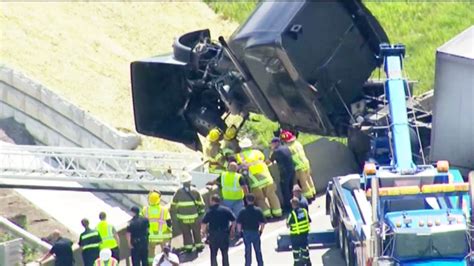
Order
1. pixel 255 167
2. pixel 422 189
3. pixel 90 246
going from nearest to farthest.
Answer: pixel 422 189 → pixel 90 246 → pixel 255 167

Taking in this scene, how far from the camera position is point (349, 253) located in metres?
29.1

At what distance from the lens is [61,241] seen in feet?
94.4

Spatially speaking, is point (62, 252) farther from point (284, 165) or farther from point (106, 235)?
point (284, 165)

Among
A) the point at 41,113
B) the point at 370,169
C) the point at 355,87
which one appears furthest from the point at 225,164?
the point at 41,113

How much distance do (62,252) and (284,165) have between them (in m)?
5.17

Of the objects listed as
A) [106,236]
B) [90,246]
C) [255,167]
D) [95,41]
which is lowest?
[90,246]

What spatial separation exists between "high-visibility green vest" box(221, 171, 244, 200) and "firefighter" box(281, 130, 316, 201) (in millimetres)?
1860

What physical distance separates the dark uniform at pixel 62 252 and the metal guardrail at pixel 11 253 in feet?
4.70

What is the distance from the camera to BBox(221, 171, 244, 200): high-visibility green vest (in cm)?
3080

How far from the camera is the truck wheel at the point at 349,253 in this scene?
2881cm

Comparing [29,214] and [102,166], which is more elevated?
[102,166]

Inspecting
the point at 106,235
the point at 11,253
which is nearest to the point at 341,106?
the point at 106,235

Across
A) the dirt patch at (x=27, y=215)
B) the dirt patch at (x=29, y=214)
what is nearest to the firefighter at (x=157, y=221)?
the dirt patch at (x=27, y=215)

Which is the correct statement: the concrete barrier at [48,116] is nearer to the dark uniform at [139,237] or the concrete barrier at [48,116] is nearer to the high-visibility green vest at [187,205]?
the high-visibility green vest at [187,205]
